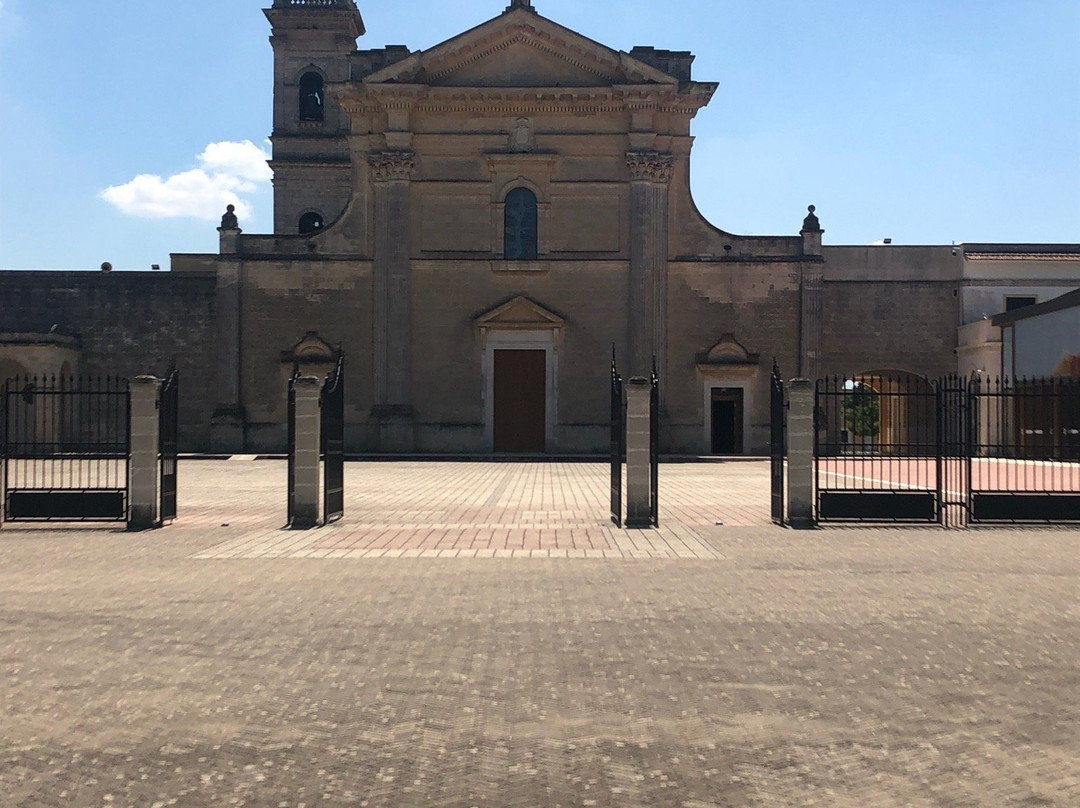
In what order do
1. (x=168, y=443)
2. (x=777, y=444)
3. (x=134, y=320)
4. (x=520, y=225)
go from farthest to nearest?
(x=134, y=320) → (x=520, y=225) → (x=777, y=444) → (x=168, y=443)

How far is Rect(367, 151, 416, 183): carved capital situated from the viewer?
34500 mm

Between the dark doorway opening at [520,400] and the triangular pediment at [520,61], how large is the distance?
29.8 ft

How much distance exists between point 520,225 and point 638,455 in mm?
21640

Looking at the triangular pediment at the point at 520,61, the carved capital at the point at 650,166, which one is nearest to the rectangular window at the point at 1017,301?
the carved capital at the point at 650,166

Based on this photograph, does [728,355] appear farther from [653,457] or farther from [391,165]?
[653,457]

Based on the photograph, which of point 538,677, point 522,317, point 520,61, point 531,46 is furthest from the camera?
point 520,61

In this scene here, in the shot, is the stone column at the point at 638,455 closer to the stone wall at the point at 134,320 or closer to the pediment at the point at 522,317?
the pediment at the point at 522,317

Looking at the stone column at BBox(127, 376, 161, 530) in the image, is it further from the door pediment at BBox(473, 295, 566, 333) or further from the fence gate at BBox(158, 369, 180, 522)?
the door pediment at BBox(473, 295, 566, 333)

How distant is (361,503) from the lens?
688 inches

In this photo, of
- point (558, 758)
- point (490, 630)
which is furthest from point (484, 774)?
point (490, 630)

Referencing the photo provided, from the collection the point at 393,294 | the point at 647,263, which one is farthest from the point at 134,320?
the point at 647,263

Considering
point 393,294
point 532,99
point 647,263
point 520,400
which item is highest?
point 532,99

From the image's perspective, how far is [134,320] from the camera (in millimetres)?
36500

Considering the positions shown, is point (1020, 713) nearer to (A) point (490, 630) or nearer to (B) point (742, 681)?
(B) point (742, 681)
